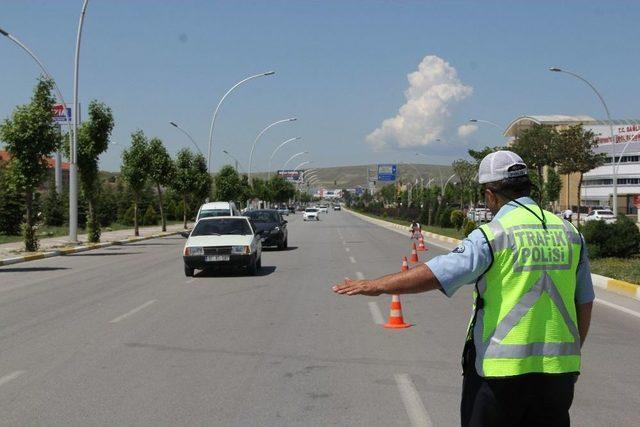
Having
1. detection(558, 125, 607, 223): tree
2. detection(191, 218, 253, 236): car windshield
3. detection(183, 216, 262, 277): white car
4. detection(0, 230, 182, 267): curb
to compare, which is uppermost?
detection(558, 125, 607, 223): tree

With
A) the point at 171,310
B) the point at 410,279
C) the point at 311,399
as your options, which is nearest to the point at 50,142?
the point at 171,310

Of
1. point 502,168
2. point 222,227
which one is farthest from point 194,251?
point 502,168

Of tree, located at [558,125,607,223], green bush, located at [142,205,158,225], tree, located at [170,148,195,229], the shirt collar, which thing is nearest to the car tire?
the shirt collar

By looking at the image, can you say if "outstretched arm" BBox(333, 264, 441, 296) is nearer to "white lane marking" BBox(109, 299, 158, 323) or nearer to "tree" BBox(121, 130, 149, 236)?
"white lane marking" BBox(109, 299, 158, 323)

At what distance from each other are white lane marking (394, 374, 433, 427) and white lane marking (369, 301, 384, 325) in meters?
3.53

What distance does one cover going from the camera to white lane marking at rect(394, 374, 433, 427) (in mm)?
5402

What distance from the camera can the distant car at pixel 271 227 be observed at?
2694 centimetres

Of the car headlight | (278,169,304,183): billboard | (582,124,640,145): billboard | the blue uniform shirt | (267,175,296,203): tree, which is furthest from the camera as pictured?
(278,169,304,183): billboard

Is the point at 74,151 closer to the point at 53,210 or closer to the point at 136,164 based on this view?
the point at 136,164

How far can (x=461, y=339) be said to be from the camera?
29.5 ft

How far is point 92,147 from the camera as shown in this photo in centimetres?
3244

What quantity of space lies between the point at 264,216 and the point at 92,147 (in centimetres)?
899

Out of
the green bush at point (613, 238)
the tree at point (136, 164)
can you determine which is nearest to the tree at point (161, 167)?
the tree at point (136, 164)

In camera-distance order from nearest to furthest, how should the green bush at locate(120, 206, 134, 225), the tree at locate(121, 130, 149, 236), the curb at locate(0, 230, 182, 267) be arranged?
the curb at locate(0, 230, 182, 267) < the tree at locate(121, 130, 149, 236) < the green bush at locate(120, 206, 134, 225)
